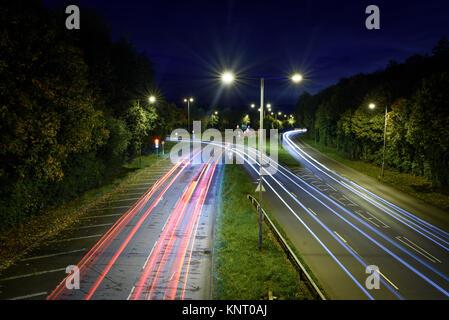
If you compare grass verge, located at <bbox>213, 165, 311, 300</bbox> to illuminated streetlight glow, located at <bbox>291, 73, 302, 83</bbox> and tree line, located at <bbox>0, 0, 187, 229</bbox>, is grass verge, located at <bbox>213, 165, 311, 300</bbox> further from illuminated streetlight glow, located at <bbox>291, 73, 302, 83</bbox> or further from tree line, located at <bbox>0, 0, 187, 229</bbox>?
tree line, located at <bbox>0, 0, 187, 229</bbox>

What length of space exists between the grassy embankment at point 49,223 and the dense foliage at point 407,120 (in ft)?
96.3

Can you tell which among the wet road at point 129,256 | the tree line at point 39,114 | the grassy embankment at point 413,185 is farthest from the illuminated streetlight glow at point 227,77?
the grassy embankment at point 413,185

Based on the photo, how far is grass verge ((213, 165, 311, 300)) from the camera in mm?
9922

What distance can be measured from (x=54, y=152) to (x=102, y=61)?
14.9m

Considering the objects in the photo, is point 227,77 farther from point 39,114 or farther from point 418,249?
point 418,249

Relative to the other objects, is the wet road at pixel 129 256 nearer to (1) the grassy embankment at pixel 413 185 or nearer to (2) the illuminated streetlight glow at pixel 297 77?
(2) the illuminated streetlight glow at pixel 297 77

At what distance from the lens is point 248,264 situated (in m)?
11.8

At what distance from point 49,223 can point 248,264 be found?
41.0 feet

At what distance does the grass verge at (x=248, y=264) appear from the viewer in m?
9.92

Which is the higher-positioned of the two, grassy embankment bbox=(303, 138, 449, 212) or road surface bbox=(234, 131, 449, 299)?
grassy embankment bbox=(303, 138, 449, 212)

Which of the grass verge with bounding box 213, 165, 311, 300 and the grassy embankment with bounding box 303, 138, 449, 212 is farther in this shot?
the grassy embankment with bounding box 303, 138, 449, 212

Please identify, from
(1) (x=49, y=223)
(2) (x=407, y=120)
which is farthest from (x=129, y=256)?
(2) (x=407, y=120)

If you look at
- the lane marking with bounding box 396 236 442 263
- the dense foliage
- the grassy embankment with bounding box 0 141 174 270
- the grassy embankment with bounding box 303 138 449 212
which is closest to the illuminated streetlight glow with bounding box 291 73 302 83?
the lane marking with bounding box 396 236 442 263

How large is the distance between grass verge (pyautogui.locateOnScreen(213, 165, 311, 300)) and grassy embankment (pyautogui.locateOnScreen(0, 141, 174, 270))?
947 centimetres
